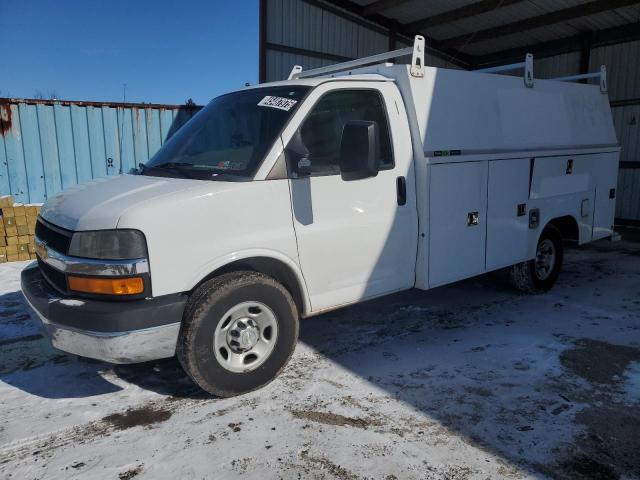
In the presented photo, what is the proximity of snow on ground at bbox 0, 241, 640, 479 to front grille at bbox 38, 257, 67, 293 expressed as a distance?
1.04ft

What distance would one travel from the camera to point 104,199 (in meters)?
3.32

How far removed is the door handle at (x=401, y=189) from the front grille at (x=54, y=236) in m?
2.45

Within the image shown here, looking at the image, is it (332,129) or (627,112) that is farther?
(627,112)

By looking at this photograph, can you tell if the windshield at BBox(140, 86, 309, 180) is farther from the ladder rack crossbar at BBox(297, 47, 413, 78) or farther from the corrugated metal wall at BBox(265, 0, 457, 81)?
the corrugated metal wall at BBox(265, 0, 457, 81)

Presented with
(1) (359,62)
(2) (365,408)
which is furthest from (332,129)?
(2) (365,408)

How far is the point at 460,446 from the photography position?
2984mm

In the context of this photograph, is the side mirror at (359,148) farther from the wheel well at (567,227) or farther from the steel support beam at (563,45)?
the steel support beam at (563,45)

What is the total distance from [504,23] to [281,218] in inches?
472

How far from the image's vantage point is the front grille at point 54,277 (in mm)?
3285

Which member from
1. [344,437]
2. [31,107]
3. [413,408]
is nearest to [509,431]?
[413,408]

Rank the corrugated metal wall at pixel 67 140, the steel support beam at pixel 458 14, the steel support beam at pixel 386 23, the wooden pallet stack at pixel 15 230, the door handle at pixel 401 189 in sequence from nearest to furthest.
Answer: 1. the door handle at pixel 401 189
2. the wooden pallet stack at pixel 15 230
3. the corrugated metal wall at pixel 67 140
4. the steel support beam at pixel 458 14
5. the steel support beam at pixel 386 23

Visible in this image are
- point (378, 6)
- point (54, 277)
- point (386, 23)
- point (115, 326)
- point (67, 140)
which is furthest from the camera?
point (386, 23)

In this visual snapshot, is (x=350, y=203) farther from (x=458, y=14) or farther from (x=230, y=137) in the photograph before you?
(x=458, y=14)

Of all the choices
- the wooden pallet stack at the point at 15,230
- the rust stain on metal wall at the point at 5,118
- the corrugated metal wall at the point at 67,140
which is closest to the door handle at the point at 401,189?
the wooden pallet stack at the point at 15,230
